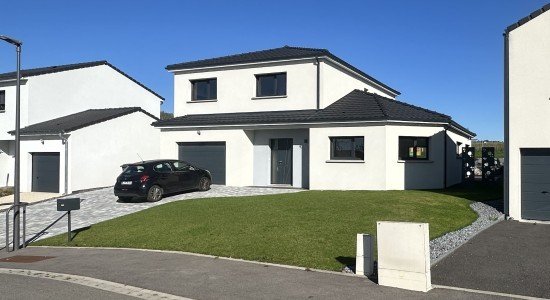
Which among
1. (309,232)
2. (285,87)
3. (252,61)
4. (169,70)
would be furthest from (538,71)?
(169,70)

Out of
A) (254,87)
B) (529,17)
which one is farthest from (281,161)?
(529,17)

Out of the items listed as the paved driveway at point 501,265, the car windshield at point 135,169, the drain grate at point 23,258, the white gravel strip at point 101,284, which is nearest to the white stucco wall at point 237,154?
the car windshield at point 135,169

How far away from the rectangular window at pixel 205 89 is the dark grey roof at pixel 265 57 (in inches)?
36.6

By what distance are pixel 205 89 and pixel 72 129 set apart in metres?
7.21

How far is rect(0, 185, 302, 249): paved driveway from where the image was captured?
13939mm

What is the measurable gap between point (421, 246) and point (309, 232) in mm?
4243

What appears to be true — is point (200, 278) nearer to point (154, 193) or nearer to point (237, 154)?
point (154, 193)

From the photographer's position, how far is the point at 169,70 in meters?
25.2

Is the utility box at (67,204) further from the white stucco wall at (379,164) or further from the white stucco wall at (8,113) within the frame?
the white stucco wall at (8,113)

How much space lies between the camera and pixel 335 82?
74.1 ft

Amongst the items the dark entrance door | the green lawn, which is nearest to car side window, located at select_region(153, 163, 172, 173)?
the green lawn

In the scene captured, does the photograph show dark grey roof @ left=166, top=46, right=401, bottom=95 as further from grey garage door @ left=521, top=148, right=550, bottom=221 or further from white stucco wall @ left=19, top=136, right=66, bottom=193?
grey garage door @ left=521, top=148, right=550, bottom=221

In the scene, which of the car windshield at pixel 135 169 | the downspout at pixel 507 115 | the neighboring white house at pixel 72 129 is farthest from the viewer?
the neighboring white house at pixel 72 129

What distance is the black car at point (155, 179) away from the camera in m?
17.2
